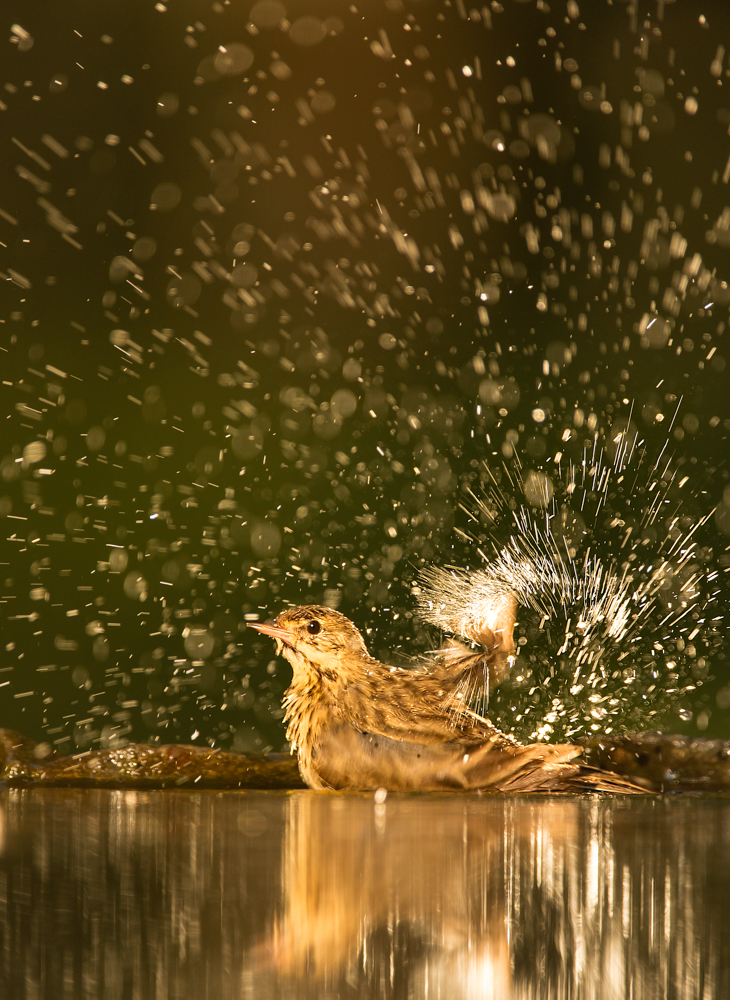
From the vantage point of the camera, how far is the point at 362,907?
0.40 meters

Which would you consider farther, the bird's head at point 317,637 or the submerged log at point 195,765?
the bird's head at point 317,637

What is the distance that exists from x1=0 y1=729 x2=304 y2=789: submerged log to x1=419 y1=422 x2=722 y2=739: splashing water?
0.38 m

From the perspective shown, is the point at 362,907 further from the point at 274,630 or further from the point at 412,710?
the point at 274,630

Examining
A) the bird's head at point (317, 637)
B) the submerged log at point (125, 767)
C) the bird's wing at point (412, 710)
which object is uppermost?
the bird's head at point (317, 637)

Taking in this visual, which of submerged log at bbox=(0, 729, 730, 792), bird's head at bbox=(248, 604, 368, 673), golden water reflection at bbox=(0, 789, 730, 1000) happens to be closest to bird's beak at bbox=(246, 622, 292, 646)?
bird's head at bbox=(248, 604, 368, 673)

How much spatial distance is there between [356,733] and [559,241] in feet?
3.38

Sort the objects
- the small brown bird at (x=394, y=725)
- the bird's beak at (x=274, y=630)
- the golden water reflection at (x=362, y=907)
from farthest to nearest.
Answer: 1. the bird's beak at (x=274, y=630)
2. the small brown bird at (x=394, y=725)
3. the golden water reflection at (x=362, y=907)

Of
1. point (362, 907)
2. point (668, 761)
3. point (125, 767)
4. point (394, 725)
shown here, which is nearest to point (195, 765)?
point (125, 767)

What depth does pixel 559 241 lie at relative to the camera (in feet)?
5.62

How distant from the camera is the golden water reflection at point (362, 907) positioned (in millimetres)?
309

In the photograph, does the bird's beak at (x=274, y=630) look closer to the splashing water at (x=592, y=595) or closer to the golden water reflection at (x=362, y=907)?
the splashing water at (x=592, y=595)

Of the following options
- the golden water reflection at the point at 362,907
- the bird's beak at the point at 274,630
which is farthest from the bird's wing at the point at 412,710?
the golden water reflection at the point at 362,907

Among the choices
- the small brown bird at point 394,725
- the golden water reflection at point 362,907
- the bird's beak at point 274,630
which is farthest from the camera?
the bird's beak at point 274,630

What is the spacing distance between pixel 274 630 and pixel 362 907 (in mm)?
1010
